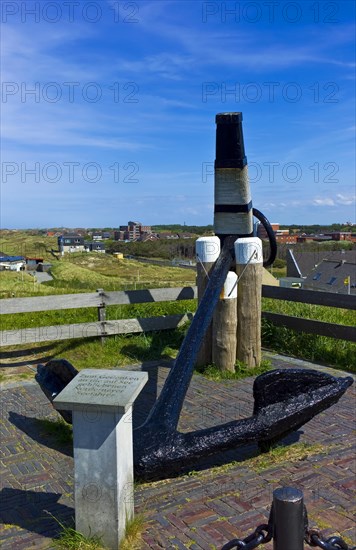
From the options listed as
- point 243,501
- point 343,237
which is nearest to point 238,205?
point 243,501

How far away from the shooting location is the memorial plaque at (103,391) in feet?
9.70

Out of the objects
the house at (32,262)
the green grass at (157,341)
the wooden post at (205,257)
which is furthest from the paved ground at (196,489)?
the house at (32,262)

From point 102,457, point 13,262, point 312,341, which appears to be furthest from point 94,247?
point 102,457

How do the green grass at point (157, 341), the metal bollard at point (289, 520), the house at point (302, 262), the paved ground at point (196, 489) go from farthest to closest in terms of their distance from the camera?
1. the house at point (302, 262)
2. the green grass at point (157, 341)
3. the paved ground at point (196, 489)
4. the metal bollard at point (289, 520)

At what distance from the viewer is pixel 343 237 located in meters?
97.4

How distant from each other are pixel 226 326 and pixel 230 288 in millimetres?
474

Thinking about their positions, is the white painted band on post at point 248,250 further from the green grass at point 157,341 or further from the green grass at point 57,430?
the green grass at point 57,430

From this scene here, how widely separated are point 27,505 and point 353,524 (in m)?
2.12

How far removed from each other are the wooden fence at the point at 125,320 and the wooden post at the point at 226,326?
1.24 m

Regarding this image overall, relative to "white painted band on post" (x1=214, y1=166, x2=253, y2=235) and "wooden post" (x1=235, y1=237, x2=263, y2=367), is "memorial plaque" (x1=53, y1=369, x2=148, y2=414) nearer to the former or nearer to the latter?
"wooden post" (x1=235, y1=237, x2=263, y2=367)

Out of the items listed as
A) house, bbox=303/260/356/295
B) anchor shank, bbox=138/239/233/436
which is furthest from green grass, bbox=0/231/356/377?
house, bbox=303/260/356/295

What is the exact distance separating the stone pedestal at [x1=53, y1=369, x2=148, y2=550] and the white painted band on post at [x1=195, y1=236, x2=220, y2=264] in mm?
3785

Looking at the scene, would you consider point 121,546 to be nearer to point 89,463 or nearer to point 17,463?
point 89,463

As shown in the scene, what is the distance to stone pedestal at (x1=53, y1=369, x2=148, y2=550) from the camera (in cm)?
300
